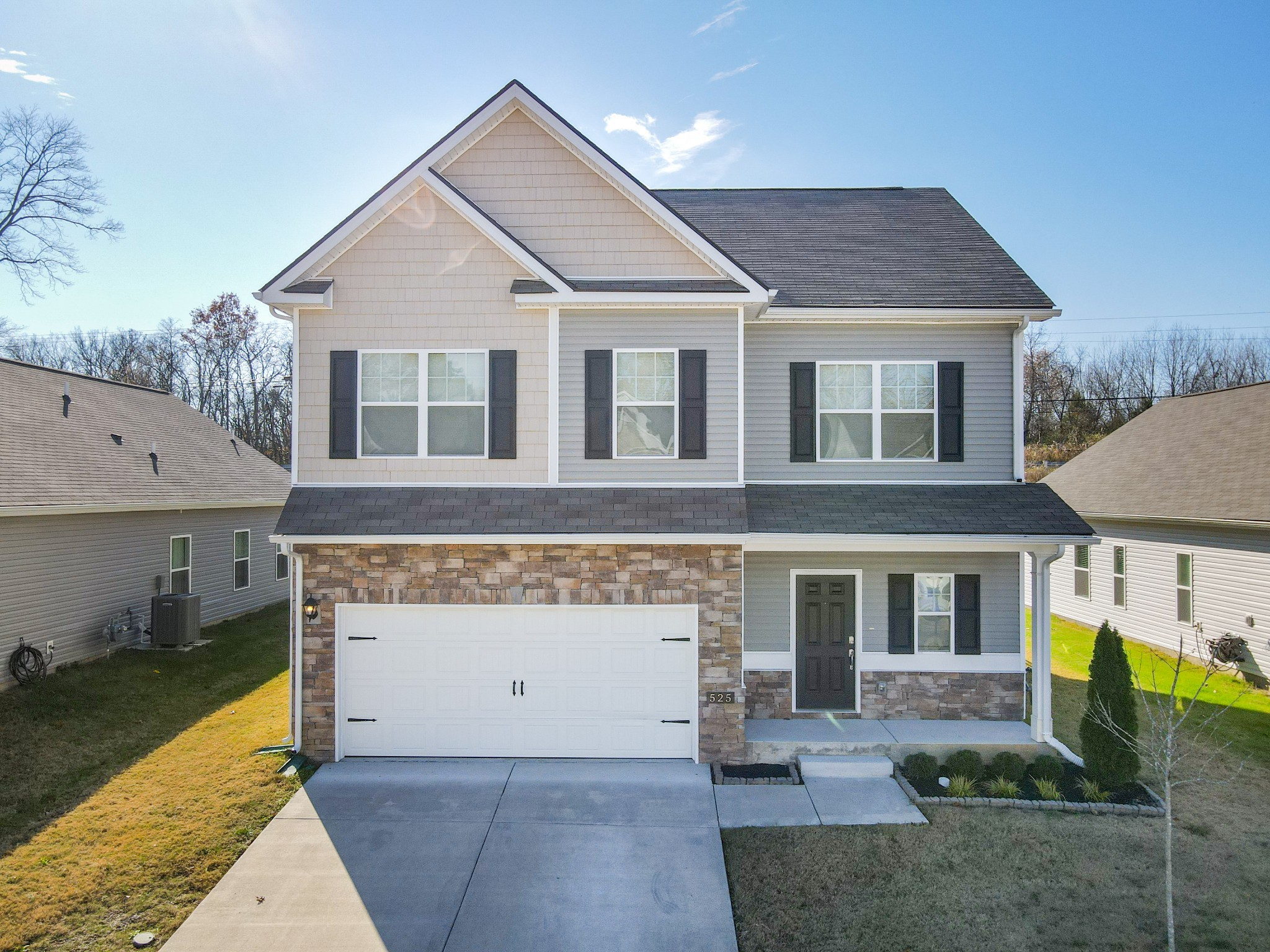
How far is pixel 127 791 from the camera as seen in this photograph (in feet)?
26.2

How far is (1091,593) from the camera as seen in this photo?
659 inches

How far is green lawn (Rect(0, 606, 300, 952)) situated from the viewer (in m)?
5.98

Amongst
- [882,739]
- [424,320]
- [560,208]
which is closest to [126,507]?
[424,320]

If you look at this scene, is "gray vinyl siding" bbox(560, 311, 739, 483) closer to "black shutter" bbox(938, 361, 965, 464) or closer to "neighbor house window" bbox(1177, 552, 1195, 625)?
"black shutter" bbox(938, 361, 965, 464)

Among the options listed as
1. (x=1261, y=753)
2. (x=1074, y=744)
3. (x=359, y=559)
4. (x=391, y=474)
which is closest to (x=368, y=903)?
(x=359, y=559)

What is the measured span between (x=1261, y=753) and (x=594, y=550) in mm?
9754

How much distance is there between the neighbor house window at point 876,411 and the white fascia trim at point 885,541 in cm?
170

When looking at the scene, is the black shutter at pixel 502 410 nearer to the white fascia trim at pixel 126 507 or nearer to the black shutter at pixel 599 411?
the black shutter at pixel 599 411

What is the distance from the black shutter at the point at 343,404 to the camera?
9.00 m

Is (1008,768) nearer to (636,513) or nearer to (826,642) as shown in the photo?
(826,642)

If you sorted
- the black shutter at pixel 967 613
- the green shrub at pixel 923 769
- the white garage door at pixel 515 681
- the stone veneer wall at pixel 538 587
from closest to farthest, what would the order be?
1. the green shrub at pixel 923 769
2. the stone veneer wall at pixel 538 587
3. the white garage door at pixel 515 681
4. the black shutter at pixel 967 613

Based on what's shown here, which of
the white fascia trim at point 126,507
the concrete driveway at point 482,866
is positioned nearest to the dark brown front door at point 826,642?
the concrete driveway at point 482,866

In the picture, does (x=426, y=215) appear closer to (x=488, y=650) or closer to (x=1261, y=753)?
(x=488, y=650)

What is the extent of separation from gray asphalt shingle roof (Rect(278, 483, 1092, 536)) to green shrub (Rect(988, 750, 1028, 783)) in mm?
2870
